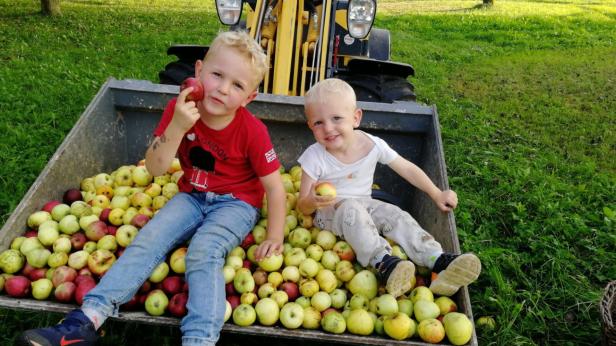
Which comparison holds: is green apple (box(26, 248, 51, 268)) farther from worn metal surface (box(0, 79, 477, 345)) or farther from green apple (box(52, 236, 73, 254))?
worn metal surface (box(0, 79, 477, 345))

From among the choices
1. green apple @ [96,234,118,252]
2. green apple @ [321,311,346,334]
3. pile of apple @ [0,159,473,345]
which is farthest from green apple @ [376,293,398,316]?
green apple @ [96,234,118,252]

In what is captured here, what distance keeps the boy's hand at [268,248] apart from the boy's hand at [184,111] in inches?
34.8

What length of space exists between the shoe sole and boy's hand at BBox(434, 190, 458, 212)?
626mm

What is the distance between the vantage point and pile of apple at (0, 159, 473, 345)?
9.04 ft

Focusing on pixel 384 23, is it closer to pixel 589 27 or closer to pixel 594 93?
pixel 589 27

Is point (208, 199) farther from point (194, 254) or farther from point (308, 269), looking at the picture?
point (308, 269)

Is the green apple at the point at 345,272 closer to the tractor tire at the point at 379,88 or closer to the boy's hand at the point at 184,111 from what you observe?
the boy's hand at the point at 184,111

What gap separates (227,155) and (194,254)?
2.32 feet

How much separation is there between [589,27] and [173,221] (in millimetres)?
13991

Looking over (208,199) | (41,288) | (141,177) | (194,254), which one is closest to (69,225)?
(41,288)

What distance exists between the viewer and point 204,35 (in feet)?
36.1

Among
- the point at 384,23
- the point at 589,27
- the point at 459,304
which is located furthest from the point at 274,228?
the point at 589,27

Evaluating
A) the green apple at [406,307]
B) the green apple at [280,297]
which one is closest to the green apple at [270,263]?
the green apple at [280,297]

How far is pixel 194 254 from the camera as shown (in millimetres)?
2875
